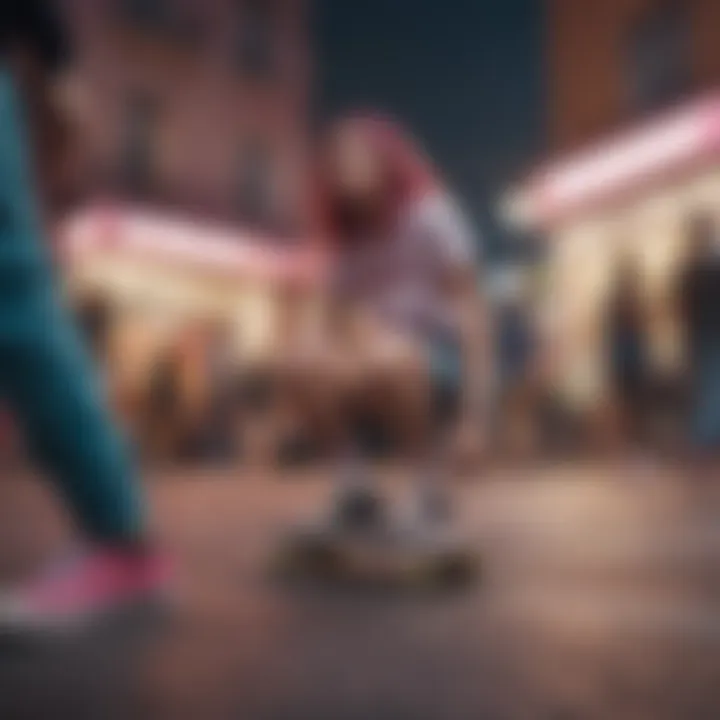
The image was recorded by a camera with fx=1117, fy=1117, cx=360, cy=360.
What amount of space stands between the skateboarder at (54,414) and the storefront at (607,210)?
87 cm

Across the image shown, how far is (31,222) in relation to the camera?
0.76 meters

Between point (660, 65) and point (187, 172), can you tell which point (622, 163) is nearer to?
point (660, 65)

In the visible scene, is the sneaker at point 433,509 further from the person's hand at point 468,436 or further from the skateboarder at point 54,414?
the skateboarder at point 54,414

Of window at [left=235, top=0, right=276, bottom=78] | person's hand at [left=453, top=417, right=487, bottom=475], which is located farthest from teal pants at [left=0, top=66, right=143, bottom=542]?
window at [left=235, top=0, right=276, bottom=78]

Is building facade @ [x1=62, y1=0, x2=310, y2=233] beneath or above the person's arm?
above

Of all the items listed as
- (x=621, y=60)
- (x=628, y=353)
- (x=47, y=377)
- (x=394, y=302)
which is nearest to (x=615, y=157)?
(x=621, y=60)

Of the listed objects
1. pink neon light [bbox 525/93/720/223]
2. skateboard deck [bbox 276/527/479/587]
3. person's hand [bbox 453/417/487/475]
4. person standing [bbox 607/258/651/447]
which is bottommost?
skateboard deck [bbox 276/527/479/587]

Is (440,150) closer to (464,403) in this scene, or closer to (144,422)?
(464,403)

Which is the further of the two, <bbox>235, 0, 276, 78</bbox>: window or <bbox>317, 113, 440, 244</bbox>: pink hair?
<bbox>235, 0, 276, 78</bbox>: window

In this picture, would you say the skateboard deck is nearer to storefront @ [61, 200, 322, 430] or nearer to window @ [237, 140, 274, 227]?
storefront @ [61, 200, 322, 430]

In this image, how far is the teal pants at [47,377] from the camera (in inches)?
29.0

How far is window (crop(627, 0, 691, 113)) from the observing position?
1.96 meters

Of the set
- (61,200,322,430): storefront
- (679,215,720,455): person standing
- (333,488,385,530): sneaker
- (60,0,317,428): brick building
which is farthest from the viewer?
(679,215,720,455): person standing

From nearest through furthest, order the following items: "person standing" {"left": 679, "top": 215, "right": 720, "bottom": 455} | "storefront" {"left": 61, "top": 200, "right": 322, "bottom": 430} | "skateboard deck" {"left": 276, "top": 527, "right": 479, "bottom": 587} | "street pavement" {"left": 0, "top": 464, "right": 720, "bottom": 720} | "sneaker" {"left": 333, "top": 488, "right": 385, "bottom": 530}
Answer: "street pavement" {"left": 0, "top": 464, "right": 720, "bottom": 720} → "skateboard deck" {"left": 276, "top": 527, "right": 479, "bottom": 587} → "sneaker" {"left": 333, "top": 488, "right": 385, "bottom": 530} → "storefront" {"left": 61, "top": 200, "right": 322, "bottom": 430} → "person standing" {"left": 679, "top": 215, "right": 720, "bottom": 455}
